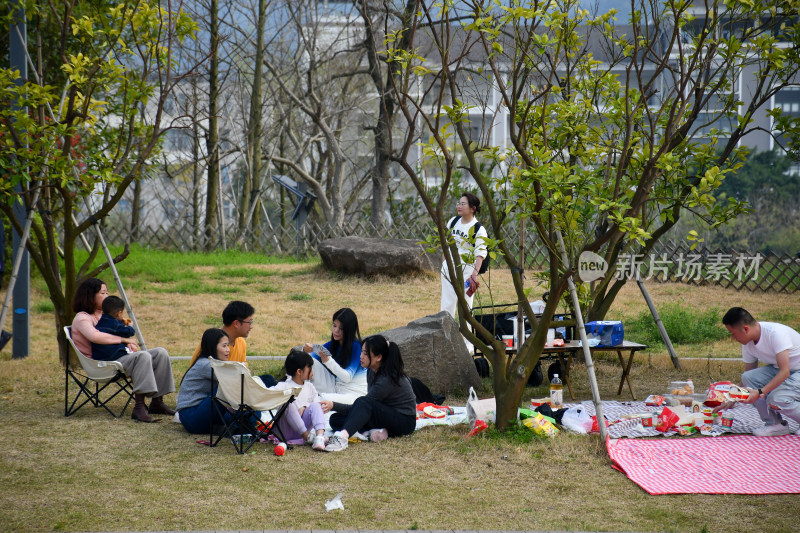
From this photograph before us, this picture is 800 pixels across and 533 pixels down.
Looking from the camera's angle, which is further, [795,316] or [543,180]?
[795,316]

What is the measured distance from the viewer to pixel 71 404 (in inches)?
223

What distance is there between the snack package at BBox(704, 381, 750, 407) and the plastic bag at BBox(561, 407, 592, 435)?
2.93 feet

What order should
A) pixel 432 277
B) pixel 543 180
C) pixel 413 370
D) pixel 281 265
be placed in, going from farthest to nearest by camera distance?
pixel 281 265 < pixel 432 277 < pixel 413 370 < pixel 543 180

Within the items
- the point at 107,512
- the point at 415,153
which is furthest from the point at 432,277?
the point at 415,153

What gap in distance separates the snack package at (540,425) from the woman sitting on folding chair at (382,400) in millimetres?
723

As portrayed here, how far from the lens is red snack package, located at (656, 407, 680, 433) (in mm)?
5039

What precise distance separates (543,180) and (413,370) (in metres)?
2.30

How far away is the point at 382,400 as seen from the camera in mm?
4848

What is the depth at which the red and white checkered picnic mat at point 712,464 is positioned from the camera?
393 centimetres

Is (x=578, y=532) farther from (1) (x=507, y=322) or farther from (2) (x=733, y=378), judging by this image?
(2) (x=733, y=378)

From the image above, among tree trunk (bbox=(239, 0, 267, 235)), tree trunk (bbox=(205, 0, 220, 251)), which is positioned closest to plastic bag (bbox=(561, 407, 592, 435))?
tree trunk (bbox=(205, 0, 220, 251))

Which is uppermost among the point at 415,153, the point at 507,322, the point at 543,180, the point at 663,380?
the point at 415,153

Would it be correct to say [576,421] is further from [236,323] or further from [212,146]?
[212,146]

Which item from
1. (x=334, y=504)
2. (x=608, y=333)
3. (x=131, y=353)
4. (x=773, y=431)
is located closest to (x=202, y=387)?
(x=131, y=353)
